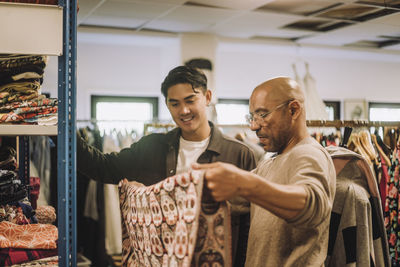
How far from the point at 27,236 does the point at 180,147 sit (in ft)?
3.15

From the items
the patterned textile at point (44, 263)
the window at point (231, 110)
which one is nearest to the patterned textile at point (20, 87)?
the patterned textile at point (44, 263)

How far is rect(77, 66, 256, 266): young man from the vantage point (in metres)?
2.18

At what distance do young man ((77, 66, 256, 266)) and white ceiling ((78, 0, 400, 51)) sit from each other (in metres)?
2.54

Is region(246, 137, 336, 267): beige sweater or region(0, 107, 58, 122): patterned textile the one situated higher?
region(0, 107, 58, 122): patterned textile

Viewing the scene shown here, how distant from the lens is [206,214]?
1.28 metres

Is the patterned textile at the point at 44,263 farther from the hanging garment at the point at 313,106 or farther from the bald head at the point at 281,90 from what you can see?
the hanging garment at the point at 313,106

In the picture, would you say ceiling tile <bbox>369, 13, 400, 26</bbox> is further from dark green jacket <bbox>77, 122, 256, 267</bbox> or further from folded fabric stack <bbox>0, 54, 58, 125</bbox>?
folded fabric stack <bbox>0, 54, 58, 125</bbox>

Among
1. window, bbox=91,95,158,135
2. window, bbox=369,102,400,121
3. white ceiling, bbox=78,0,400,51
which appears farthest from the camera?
window, bbox=369,102,400,121

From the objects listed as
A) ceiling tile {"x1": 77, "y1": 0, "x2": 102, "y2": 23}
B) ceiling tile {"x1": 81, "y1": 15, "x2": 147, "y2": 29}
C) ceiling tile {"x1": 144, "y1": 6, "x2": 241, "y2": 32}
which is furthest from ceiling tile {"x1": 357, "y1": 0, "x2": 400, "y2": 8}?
ceiling tile {"x1": 77, "y1": 0, "x2": 102, "y2": 23}

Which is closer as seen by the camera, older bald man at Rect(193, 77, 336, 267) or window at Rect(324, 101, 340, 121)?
older bald man at Rect(193, 77, 336, 267)

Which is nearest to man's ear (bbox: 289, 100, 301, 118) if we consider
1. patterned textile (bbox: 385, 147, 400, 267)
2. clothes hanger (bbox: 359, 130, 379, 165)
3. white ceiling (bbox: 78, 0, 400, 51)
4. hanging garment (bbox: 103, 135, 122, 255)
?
clothes hanger (bbox: 359, 130, 379, 165)

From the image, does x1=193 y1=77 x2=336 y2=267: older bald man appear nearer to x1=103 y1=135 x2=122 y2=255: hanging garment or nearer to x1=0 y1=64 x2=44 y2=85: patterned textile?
x1=0 y1=64 x2=44 y2=85: patterned textile

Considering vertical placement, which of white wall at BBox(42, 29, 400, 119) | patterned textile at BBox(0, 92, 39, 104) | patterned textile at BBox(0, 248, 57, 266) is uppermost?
white wall at BBox(42, 29, 400, 119)

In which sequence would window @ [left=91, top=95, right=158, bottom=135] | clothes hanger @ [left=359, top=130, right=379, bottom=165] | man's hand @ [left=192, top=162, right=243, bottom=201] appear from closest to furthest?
man's hand @ [left=192, top=162, right=243, bottom=201]
clothes hanger @ [left=359, top=130, right=379, bottom=165]
window @ [left=91, top=95, right=158, bottom=135]
